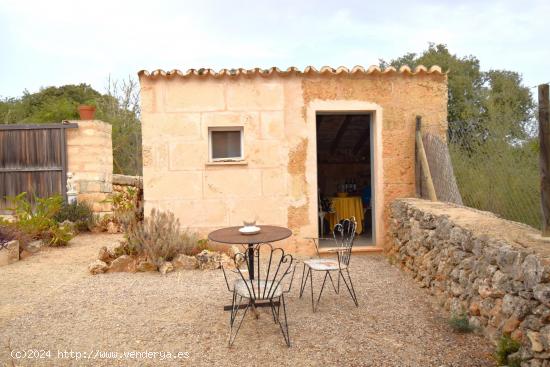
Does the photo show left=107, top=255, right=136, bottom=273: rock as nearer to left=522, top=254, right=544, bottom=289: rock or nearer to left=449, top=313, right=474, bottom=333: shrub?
left=449, top=313, right=474, bottom=333: shrub

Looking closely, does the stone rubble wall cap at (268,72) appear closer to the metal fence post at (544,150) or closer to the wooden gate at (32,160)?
the metal fence post at (544,150)

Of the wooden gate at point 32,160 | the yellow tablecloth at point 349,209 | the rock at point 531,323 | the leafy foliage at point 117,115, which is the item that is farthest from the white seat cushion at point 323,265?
the leafy foliage at point 117,115

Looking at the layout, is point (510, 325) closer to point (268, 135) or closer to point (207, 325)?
point (207, 325)

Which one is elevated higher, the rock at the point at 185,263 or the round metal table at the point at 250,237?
the round metal table at the point at 250,237

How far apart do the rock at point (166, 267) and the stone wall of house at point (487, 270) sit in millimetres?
3246

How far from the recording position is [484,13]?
26.1 ft

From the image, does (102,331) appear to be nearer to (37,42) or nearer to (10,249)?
(10,249)

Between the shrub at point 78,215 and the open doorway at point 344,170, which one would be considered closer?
the open doorway at point 344,170

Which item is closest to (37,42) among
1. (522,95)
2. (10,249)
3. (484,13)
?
(10,249)

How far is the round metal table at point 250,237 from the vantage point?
3.82 meters

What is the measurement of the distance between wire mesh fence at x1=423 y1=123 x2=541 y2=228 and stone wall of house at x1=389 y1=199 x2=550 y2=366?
540mm

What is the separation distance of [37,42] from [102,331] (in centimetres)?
869

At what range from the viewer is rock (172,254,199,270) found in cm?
589

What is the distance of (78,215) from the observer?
9.27m
